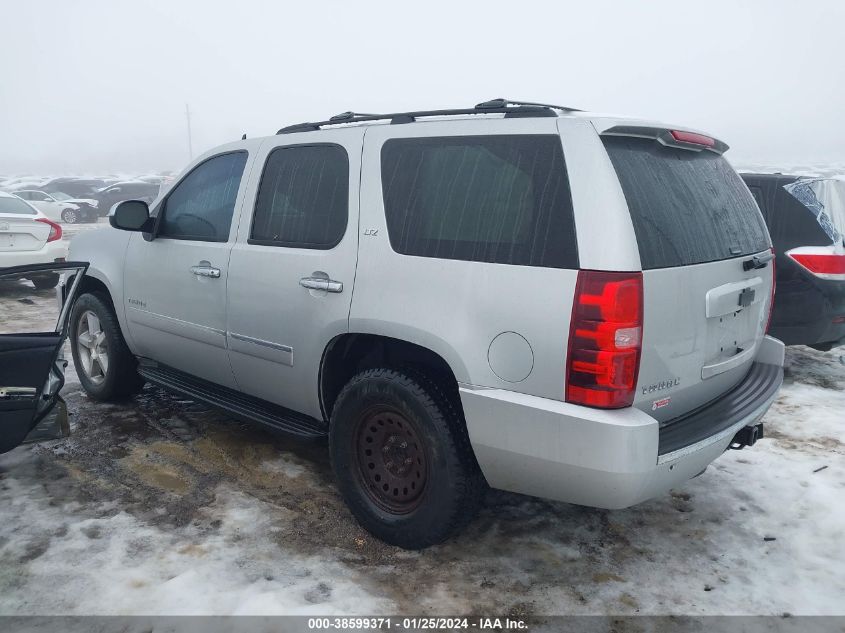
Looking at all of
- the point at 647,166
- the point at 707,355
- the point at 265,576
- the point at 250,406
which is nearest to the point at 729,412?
the point at 707,355

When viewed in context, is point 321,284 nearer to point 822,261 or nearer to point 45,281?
point 822,261

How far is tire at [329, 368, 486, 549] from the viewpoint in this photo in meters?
2.79

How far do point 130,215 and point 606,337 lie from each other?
3088 millimetres

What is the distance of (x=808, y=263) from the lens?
5426mm

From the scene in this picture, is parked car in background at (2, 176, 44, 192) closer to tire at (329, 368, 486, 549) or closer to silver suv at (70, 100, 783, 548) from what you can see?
silver suv at (70, 100, 783, 548)

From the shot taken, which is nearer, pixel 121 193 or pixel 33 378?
pixel 33 378

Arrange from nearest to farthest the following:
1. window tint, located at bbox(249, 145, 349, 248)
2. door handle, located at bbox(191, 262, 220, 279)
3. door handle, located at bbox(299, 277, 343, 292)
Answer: door handle, located at bbox(299, 277, 343, 292) → window tint, located at bbox(249, 145, 349, 248) → door handle, located at bbox(191, 262, 220, 279)

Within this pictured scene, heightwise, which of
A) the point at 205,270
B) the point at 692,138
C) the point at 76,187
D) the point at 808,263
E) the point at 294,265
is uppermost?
the point at 692,138

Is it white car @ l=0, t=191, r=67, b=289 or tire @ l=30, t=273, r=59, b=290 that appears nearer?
white car @ l=0, t=191, r=67, b=289

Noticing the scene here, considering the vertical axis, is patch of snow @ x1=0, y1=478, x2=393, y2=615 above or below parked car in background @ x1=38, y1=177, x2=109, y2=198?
below

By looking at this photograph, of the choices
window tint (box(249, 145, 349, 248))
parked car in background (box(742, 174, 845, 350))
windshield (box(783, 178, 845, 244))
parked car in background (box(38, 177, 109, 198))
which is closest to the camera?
window tint (box(249, 145, 349, 248))

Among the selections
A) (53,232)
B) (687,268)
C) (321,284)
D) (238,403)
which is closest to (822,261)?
(687,268)

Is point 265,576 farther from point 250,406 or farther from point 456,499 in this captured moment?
point 250,406

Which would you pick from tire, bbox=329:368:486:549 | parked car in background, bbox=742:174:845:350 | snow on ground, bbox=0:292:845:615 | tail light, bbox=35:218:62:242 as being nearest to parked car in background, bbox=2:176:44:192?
tail light, bbox=35:218:62:242
